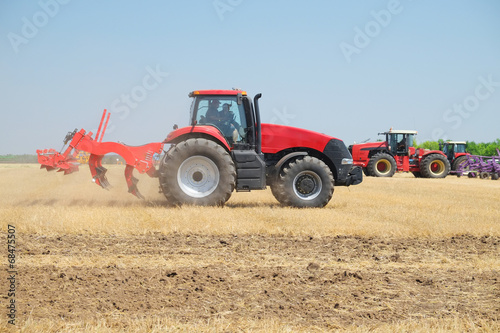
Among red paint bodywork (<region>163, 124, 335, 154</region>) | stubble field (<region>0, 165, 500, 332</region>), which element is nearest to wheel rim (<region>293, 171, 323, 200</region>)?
stubble field (<region>0, 165, 500, 332</region>)

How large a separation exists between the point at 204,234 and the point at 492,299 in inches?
164

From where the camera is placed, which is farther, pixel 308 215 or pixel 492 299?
pixel 308 215

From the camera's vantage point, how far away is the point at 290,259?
6.18 meters

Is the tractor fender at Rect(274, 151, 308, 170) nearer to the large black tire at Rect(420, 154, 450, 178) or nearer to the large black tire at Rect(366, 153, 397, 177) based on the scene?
the large black tire at Rect(366, 153, 397, 177)

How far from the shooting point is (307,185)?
10.6 meters

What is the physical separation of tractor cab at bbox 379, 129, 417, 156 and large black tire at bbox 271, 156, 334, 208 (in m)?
15.1

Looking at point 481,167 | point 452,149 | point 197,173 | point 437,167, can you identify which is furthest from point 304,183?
point 452,149

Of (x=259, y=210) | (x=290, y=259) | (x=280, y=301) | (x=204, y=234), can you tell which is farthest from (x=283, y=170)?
(x=280, y=301)

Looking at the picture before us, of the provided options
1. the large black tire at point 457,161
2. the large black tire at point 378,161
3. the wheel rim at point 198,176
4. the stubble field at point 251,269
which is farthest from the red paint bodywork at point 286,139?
the large black tire at point 457,161

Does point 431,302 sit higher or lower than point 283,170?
lower

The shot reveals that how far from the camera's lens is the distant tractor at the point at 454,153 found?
90.2 feet

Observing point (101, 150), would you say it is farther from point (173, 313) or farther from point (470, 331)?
point (470, 331)

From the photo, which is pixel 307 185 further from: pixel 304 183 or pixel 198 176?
pixel 198 176

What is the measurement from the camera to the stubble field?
13.5ft
